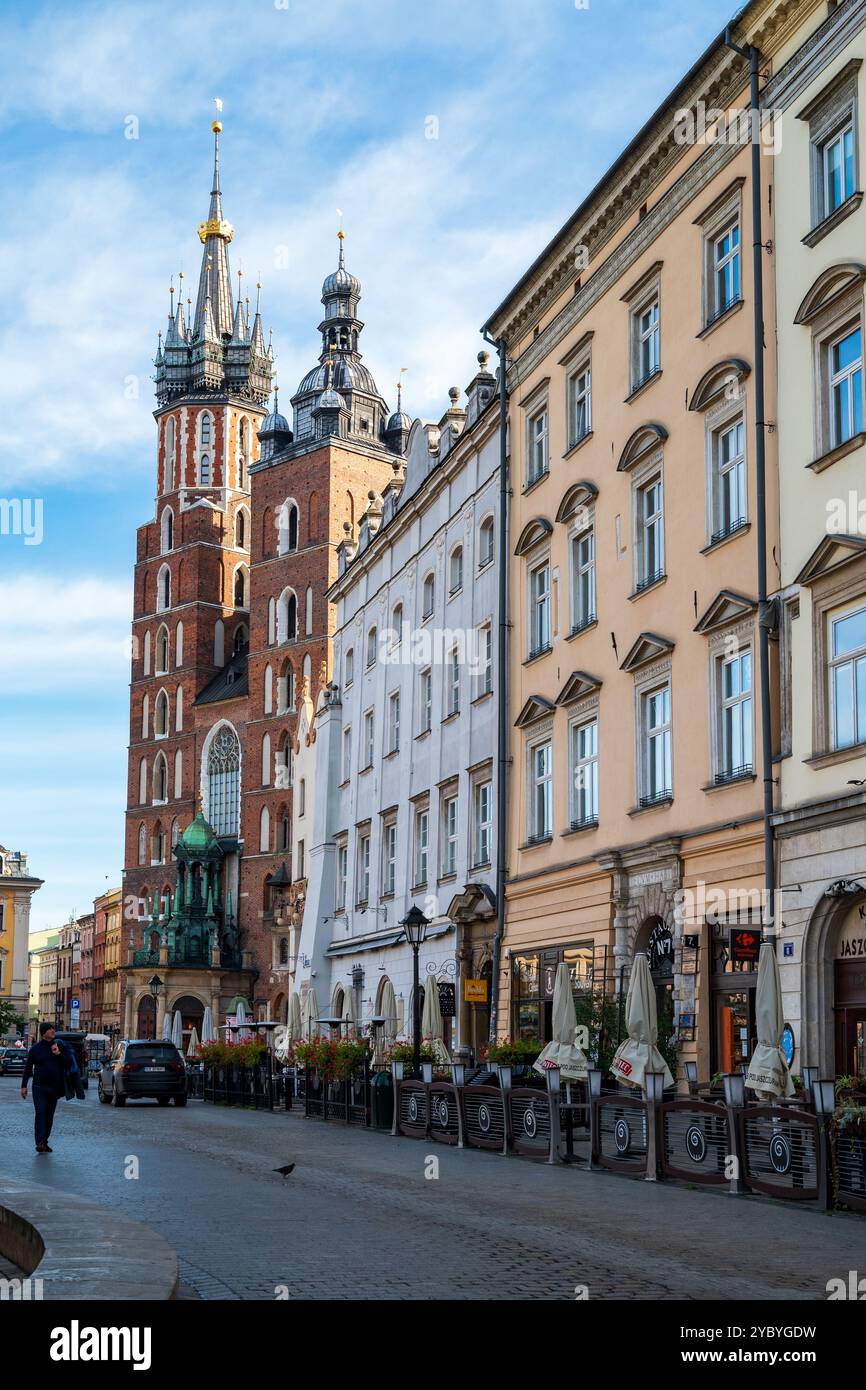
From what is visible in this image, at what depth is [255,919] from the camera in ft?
282

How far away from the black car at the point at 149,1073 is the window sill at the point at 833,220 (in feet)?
81.3

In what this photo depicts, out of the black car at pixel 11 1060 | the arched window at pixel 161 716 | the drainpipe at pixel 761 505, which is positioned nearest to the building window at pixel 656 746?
the drainpipe at pixel 761 505

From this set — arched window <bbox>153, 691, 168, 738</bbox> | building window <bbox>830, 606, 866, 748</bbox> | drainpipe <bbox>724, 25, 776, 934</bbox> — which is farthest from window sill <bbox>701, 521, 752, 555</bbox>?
Result: arched window <bbox>153, 691, 168, 738</bbox>

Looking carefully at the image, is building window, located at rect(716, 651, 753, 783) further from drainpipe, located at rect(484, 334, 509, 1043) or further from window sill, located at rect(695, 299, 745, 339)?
drainpipe, located at rect(484, 334, 509, 1043)

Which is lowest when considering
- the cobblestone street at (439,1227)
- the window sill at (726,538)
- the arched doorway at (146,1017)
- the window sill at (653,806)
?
the arched doorway at (146,1017)

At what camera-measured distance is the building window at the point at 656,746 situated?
2545cm

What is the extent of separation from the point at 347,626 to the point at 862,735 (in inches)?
1280

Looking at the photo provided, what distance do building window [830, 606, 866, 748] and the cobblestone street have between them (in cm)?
583

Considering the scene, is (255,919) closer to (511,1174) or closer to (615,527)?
(615,527)

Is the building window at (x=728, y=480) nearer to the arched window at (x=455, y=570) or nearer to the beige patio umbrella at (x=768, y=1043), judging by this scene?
the beige patio umbrella at (x=768, y=1043)

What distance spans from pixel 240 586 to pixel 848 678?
265ft

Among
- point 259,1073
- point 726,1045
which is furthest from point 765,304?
point 259,1073

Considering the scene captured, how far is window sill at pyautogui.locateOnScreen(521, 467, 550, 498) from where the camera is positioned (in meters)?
31.7

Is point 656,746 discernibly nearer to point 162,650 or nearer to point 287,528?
point 287,528
